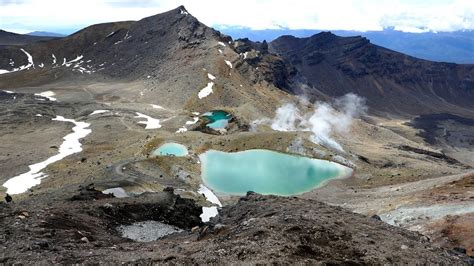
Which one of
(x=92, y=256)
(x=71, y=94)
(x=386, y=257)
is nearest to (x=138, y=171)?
(x=92, y=256)

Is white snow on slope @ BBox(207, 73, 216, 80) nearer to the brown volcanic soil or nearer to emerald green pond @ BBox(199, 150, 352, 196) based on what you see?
emerald green pond @ BBox(199, 150, 352, 196)

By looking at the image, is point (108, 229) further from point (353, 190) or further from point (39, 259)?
point (353, 190)

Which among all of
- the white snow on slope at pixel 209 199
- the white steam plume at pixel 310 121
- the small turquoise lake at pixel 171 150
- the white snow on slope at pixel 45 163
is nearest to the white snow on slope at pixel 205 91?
the white steam plume at pixel 310 121

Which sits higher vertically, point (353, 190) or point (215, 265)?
point (215, 265)

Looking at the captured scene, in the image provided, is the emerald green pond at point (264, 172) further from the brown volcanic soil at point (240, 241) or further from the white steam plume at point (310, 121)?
the white steam plume at point (310, 121)

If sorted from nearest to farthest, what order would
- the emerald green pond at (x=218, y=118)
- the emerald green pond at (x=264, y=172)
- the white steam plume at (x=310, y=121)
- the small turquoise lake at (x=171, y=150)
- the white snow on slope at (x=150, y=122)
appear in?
the emerald green pond at (x=264, y=172)
the small turquoise lake at (x=171, y=150)
the emerald green pond at (x=218, y=118)
the white snow on slope at (x=150, y=122)
the white steam plume at (x=310, y=121)
